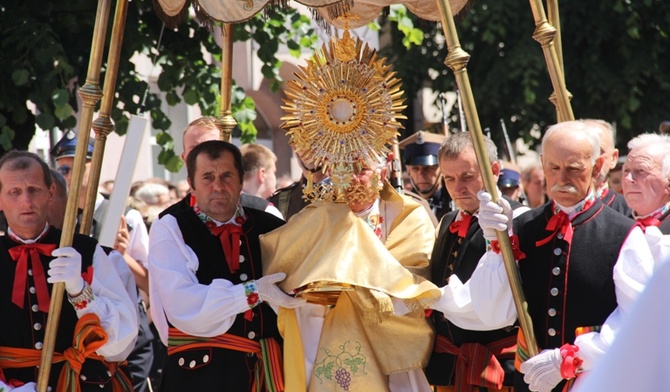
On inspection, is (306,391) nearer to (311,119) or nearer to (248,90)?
(311,119)

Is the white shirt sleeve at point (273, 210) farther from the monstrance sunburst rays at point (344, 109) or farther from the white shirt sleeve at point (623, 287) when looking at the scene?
the white shirt sleeve at point (623, 287)

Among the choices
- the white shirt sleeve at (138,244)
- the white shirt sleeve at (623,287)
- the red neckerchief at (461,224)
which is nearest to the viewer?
the white shirt sleeve at (623,287)

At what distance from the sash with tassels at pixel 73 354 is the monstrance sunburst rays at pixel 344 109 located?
3.77 ft

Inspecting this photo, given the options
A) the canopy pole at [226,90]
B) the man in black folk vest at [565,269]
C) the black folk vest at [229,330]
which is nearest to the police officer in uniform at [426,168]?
the canopy pole at [226,90]

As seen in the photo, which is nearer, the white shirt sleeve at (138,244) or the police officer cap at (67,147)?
the white shirt sleeve at (138,244)

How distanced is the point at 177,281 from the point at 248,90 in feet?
29.7

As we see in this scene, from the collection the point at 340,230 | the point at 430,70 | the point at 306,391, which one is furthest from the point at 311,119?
the point at 430,70

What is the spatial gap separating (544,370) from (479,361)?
0.60 metres

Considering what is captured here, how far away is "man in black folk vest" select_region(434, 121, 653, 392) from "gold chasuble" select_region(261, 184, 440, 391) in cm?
35

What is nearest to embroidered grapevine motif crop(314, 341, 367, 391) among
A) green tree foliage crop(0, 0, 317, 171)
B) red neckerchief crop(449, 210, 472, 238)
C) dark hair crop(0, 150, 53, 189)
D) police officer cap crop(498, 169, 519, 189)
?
red neckerchief crop(449, 210, 472, 238)

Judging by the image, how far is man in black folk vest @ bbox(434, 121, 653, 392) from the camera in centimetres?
370

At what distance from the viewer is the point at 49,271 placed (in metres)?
4.16

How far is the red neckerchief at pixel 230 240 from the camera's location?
4.46 meters

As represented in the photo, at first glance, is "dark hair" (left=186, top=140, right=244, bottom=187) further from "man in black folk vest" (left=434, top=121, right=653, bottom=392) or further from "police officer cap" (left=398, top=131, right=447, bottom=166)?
"police officer cap" (left=398, top=131, right=447, bottom=166)
